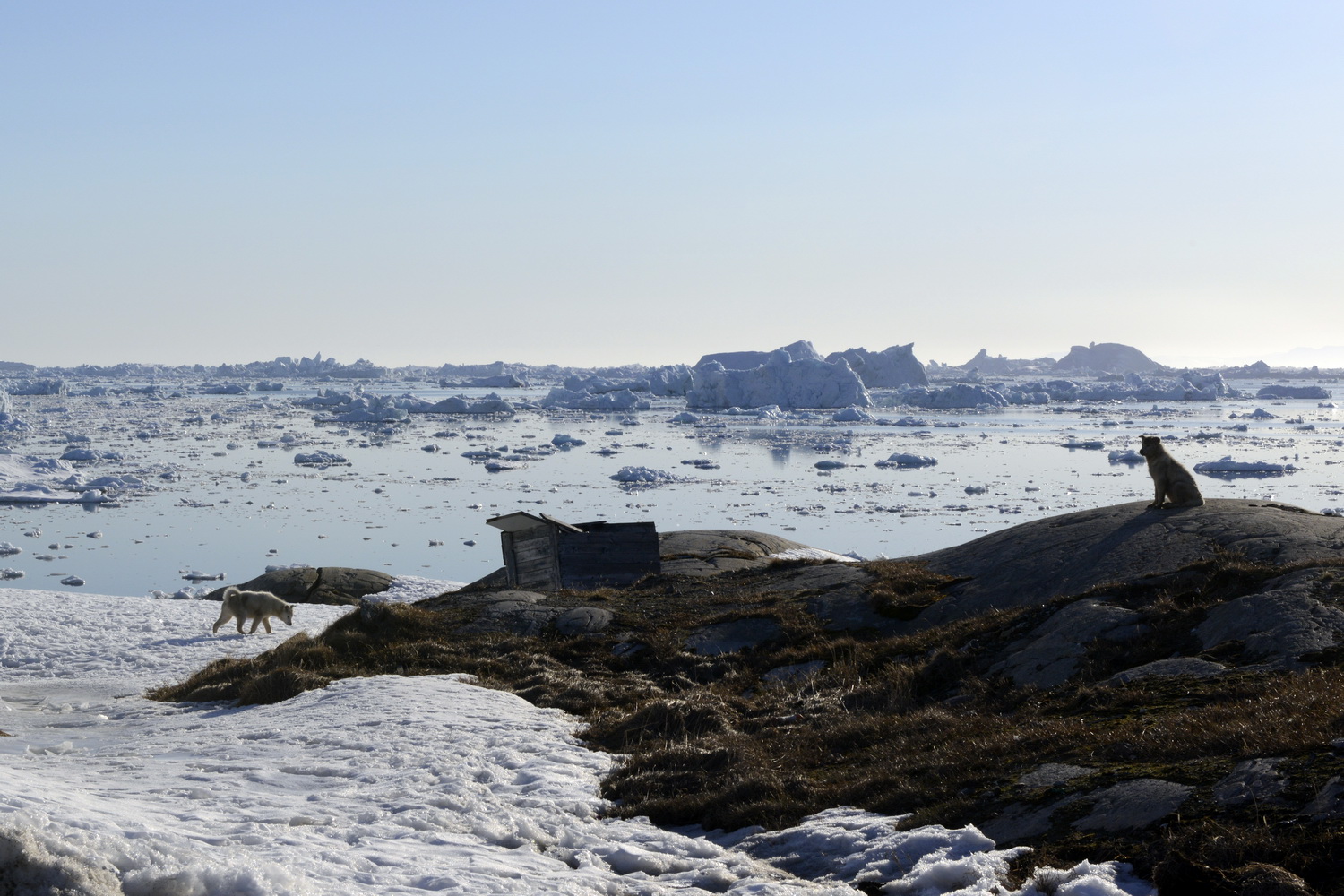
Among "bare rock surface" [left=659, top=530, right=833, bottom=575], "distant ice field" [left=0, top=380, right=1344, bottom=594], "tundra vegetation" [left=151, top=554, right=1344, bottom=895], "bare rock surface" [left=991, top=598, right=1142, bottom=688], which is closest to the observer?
"tundra vegetation" [left=151, top=554, right=1344, bottom=895]

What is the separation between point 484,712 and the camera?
32.8ft

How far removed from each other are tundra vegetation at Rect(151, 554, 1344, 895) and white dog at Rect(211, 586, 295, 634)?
3.91 metres

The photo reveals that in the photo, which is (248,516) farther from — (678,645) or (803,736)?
(803,736)

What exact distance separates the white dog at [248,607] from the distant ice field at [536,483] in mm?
9545

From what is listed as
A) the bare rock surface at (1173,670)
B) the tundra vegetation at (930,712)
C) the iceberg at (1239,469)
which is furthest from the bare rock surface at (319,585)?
the iceberg at (1239,469)

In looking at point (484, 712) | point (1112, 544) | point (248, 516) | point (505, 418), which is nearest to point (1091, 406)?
point (505, 418)

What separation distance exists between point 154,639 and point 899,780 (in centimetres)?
1501

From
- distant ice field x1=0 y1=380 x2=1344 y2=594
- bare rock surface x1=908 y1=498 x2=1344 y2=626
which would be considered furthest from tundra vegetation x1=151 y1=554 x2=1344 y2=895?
distant ice field x1=0 y1=380 x2=1344 y2=594

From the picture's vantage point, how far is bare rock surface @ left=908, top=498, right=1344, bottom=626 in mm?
12570

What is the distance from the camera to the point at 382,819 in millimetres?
6504

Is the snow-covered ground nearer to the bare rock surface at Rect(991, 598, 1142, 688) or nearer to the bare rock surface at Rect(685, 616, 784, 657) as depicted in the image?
the bare rock surface at Rect(685, 616, 784, 657)

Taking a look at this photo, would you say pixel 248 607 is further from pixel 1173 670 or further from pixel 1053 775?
pixel 1053 775

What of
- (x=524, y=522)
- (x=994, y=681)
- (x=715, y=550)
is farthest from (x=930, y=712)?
(x=715, y=550)

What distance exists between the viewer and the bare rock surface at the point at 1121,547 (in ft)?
41.2
